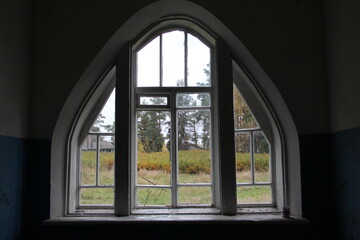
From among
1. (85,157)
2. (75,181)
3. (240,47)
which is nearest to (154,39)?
(240,47)

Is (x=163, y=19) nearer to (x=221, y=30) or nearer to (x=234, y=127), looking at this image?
(x=221, y=30)

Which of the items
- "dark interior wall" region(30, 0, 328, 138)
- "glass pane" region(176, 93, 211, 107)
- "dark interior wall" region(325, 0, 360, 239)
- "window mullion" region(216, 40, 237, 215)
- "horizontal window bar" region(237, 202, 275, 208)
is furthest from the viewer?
"glass pane" region(176, 93, 211, 107)

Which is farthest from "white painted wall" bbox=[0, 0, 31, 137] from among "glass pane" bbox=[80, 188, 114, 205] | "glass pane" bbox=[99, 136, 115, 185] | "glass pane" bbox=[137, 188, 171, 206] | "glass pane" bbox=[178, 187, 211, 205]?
"glass pane" bbox=[178, 187, 211, 205]

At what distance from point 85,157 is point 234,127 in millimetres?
1673

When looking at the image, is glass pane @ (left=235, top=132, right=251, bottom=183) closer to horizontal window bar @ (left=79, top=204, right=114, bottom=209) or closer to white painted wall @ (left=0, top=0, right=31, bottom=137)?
horizontal window bar @ (left=79, top=204, right=114, bottom=209)

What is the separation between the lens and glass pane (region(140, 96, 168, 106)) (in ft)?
11.1

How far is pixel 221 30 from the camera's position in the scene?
3.19 meters

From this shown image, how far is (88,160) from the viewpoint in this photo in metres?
3.37

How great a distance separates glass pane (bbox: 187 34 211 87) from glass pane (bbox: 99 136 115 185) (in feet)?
3.67

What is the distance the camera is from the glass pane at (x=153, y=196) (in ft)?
10.9

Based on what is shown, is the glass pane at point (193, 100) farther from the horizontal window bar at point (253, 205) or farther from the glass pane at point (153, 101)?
the horizontal window bar at point (253, 205)

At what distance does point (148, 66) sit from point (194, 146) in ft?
3.41

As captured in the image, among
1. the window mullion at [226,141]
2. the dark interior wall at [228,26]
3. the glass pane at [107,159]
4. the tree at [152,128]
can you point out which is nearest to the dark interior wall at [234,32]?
the dark interior wall at [228,26]

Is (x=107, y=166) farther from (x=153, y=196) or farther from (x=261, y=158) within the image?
(x=261, y=158)
